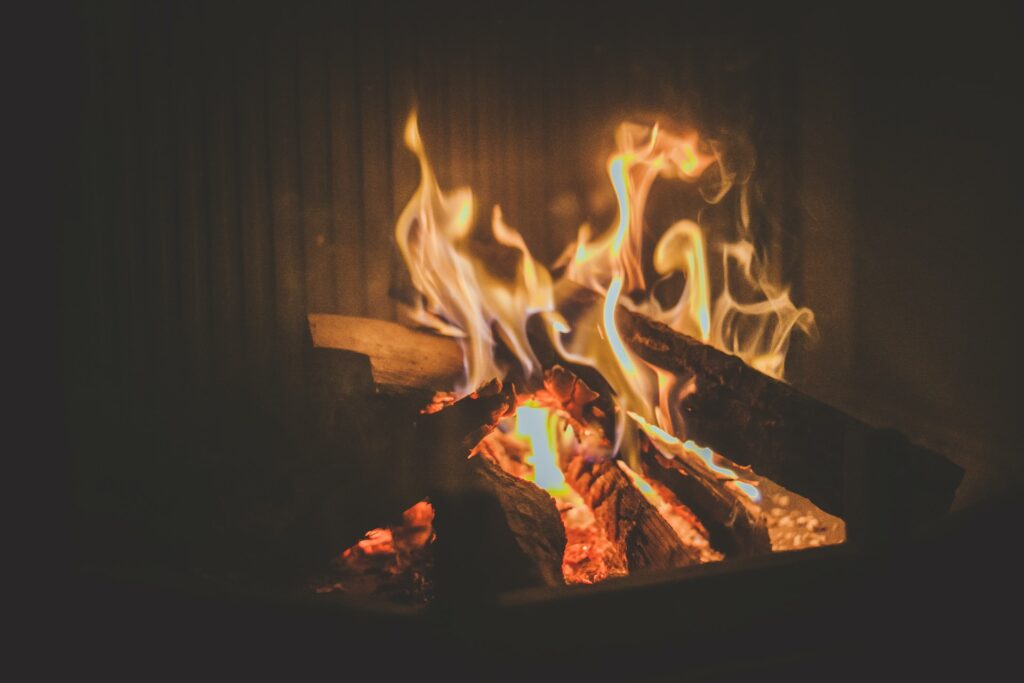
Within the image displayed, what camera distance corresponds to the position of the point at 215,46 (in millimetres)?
2811

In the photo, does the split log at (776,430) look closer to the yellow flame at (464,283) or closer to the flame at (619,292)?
the flame at (619,292)

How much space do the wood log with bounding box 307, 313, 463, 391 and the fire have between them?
76 millimetres

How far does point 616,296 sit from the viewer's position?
2520 mm

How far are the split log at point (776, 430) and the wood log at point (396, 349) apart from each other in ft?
2.23

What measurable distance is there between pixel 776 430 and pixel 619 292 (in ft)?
2.65

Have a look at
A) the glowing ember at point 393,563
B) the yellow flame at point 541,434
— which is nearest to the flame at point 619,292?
the yellow flame at point 541,434

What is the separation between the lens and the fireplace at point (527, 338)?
134 cm

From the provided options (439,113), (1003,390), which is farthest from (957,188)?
(439,113)

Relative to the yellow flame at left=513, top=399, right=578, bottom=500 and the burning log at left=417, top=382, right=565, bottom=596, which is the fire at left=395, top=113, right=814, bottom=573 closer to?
the yellow flame at left=513, top=399, right=578, bottom=500

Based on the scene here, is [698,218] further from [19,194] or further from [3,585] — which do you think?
[3,585]

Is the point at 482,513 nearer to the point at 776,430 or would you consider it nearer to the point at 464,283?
the point at 776,430

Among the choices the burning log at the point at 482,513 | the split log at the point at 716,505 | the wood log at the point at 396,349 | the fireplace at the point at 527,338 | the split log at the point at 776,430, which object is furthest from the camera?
the wood log at the point at 396,349

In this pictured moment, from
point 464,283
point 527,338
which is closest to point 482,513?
point 527,338

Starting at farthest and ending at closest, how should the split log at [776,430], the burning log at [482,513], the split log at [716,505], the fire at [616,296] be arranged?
the fire at [616,296]
the split log at [716,505]
the split log at [776,430]
the burning log at [482,513]
